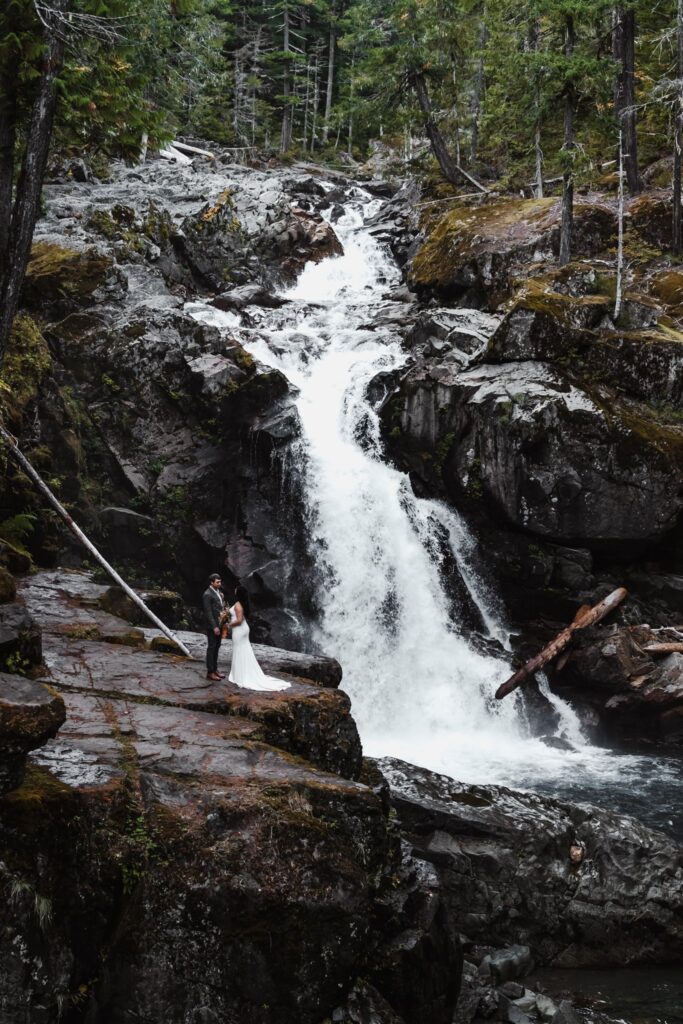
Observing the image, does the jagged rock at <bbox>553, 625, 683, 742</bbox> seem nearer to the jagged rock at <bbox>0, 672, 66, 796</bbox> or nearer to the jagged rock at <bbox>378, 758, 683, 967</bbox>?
the jagged rock at <bbox>378, 758, 683, 967</bbox>

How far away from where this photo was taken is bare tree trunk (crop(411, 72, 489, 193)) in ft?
98.0

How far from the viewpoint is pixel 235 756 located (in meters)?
8.04

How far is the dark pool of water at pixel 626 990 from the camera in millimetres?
8406

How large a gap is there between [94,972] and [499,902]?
19.1ft

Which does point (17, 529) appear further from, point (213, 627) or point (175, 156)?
point (175, 156)

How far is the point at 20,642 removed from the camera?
8.98 meters

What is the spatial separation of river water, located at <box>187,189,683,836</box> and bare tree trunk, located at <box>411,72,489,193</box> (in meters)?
12.0

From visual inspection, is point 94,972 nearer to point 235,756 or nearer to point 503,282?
point 235,756

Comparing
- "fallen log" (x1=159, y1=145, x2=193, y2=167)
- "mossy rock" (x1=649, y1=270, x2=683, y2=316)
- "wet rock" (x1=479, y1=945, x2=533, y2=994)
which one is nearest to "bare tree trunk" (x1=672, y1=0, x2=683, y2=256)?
"mossy rock" (x1=649, y1=270, x2=683, y2=316)

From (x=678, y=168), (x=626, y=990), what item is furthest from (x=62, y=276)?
(x=626, y=990)

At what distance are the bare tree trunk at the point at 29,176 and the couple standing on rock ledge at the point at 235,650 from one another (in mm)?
4795

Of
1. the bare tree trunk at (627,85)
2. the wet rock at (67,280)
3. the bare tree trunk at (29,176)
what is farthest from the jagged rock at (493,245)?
the bare tree trunk at (29,176)

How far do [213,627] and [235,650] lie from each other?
0.53 m

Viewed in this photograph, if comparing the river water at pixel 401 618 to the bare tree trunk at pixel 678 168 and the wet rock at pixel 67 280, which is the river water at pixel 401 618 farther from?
the bare tree trunk at pixel 678 168
